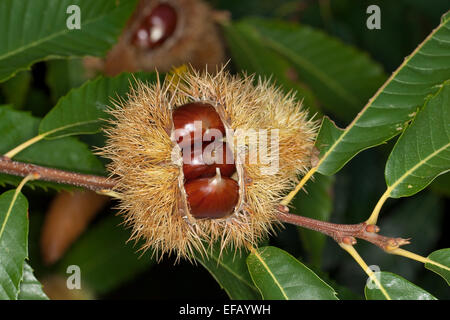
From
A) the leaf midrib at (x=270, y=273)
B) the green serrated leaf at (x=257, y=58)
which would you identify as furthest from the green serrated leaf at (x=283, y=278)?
the green serrated leaf at (x=257, y=58)

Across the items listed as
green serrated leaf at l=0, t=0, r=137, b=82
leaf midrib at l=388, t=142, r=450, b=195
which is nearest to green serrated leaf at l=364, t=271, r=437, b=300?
leaf midrib at l=388, t=142, r=450, b=195

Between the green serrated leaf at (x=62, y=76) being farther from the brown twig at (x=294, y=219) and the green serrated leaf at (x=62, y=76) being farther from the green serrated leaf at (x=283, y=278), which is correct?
the green serrated leaf at (x=283, y=278)

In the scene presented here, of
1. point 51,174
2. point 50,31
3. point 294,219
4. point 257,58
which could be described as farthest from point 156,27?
point 294,219

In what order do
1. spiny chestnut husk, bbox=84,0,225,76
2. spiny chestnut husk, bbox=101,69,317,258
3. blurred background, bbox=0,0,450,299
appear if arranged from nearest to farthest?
spiny chestnut husk, bbox=101,69,317,258, blurred background, bbox=0,0,450,299, spiny chestnut husk, bbox=84,0,225,76

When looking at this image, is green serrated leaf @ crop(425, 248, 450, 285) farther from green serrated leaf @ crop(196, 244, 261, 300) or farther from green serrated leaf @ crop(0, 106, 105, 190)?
green serrated leaf @ crop(0, 106, 105, 190)

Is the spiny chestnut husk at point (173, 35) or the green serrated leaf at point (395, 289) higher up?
the spiny chestnut husk at point (173, 35)

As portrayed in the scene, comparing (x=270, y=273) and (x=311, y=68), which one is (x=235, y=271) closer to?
(x=270, y=273)
